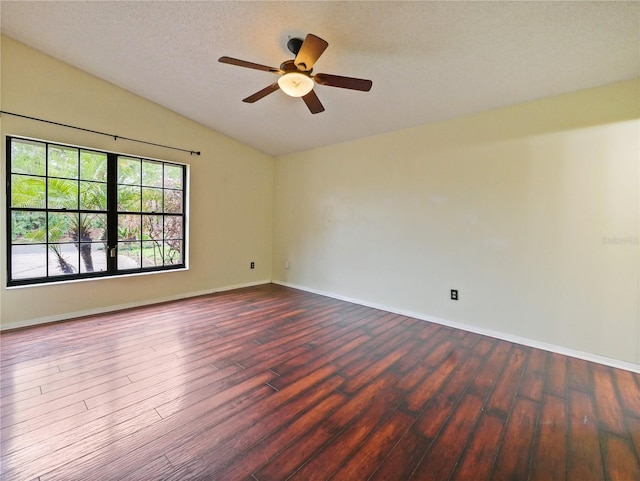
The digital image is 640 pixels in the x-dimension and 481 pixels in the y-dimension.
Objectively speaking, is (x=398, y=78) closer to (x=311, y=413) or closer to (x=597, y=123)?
(x=597, y=123)

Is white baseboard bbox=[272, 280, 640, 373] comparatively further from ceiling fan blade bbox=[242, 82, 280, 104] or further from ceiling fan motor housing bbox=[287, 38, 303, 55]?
ceiling fan motor housing bbox=[287, 38, 303, 55]

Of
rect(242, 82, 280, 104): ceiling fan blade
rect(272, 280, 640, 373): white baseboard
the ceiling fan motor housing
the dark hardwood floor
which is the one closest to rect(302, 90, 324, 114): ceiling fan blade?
rect(242, 82, 280, 104): ceiling fan blade

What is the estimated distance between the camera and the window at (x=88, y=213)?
3.04 m

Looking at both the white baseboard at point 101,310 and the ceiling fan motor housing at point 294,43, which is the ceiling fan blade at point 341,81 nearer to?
the ceiling fan motor housing at point 294,43

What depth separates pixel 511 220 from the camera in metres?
2.96

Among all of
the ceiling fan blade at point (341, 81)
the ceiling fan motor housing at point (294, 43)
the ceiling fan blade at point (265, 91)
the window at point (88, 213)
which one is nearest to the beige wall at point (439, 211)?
the window at point (88, 213)

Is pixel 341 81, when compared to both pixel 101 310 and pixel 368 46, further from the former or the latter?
pixel 101 310

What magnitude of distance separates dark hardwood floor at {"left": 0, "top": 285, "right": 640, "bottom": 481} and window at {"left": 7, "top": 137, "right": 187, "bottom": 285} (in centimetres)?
87

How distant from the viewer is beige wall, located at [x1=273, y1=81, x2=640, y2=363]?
2484 mm

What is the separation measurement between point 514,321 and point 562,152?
5.75 ft

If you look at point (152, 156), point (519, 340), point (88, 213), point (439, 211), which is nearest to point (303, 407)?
point (519, 340)

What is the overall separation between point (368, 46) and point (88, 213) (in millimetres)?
3690

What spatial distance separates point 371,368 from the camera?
235cm

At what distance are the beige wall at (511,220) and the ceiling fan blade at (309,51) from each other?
2.04m
